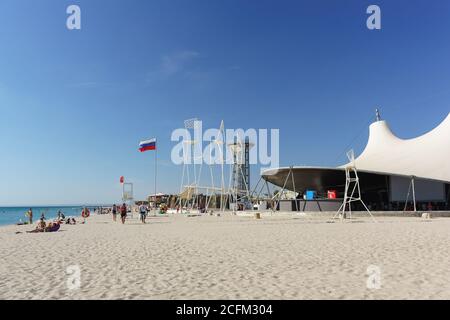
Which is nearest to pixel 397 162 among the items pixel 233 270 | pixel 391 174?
pixel 391 174

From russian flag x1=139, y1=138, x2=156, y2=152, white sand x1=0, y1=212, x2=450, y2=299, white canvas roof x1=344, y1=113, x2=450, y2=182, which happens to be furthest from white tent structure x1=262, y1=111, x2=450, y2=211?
white sand x1=0, y1=212, x2=450, y2=299

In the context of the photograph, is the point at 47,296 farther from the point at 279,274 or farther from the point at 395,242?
the point at 395,242

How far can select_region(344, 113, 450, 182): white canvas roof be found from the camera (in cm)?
3478

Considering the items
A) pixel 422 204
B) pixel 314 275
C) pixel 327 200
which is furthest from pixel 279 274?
pixel 422 204

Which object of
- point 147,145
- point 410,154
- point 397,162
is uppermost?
point 147,145

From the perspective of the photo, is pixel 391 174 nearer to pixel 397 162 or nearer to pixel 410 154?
pixel 397 162

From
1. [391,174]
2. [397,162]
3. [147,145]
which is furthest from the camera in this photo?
[147,145]

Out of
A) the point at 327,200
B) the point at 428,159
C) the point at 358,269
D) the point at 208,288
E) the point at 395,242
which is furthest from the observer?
the point at 428,159

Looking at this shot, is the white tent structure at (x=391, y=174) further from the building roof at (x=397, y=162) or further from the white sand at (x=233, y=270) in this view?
the white sand at (x=233, y=270)

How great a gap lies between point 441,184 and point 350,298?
34.0 m

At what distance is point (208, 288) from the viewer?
5930mm

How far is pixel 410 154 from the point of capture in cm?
3850

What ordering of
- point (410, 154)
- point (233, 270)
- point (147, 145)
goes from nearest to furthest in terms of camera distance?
point (233, 270) < point (410, 154) < point (147, 145)
